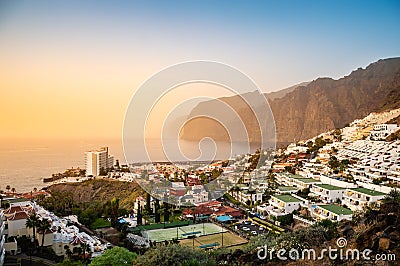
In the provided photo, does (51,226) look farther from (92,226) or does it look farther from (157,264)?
(157,264)

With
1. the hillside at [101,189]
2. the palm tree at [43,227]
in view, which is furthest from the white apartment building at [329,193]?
the hillside at [101,189]

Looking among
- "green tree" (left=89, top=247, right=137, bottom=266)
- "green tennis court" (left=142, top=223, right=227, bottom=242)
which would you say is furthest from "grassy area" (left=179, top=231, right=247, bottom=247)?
"green tree" (left=89, top=247, right=137, bottom=266)

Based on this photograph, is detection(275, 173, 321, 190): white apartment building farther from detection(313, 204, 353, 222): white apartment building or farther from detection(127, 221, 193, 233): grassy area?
detection(127, 221, 193, 233): grassy area

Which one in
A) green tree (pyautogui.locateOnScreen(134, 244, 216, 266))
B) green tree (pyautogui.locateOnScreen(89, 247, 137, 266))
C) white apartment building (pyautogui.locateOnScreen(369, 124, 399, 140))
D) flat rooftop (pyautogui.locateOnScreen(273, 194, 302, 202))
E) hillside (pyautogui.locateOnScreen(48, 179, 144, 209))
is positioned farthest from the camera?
white apartment building (pyautogui.locateOnScreen(369, 124, 399, 140))

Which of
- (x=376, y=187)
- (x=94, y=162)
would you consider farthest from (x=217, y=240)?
(x=94, y=162)

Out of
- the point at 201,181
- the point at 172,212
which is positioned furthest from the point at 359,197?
the point at 201,181

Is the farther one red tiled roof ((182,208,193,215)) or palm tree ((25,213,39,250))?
red tiled roof ((182,208,193,215))

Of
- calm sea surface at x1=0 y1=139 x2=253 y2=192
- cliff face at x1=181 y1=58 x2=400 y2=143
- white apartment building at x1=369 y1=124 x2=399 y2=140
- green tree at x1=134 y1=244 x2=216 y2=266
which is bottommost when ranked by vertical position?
calm sea surface at x1=0 y1=139 x2=253 y2=192
